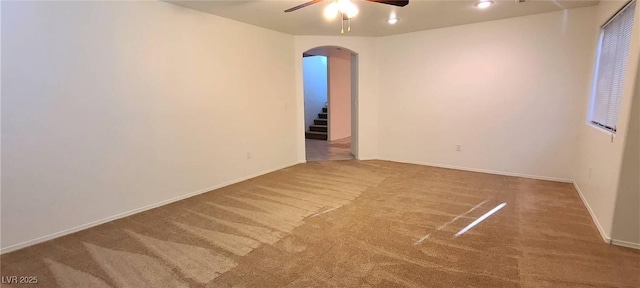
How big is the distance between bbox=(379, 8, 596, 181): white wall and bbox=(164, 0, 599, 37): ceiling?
31cm

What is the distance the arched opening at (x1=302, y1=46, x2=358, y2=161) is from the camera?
6348 millimetres

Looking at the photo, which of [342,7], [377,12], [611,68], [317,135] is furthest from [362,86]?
[611,68]

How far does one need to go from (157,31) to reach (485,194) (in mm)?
4160

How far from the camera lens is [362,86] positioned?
5.95m

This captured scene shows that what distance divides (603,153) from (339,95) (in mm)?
6042

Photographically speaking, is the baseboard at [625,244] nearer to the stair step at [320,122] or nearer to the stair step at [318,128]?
the stair step at [318,128]

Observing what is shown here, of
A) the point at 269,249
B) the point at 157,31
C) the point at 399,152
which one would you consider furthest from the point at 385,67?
the point at 269,249

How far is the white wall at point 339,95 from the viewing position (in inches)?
330

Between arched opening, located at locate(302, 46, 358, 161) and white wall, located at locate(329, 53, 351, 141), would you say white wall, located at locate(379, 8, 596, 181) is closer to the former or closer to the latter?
arched opening, located at locate(302, 46, 358, 161)

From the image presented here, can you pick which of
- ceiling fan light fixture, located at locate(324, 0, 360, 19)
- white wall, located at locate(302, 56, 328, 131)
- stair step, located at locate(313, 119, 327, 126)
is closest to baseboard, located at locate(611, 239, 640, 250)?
ceiling fan light fixture, located at locate(324, 0, 360, 19)

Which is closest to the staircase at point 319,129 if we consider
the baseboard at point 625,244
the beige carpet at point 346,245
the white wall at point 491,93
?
the white wall at point 491,93

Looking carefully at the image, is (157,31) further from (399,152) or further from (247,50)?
(399,152)

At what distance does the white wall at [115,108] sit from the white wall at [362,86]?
0.99 m

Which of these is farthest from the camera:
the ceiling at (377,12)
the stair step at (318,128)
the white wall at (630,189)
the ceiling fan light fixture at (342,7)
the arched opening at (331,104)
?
the stair step at (318,128)
